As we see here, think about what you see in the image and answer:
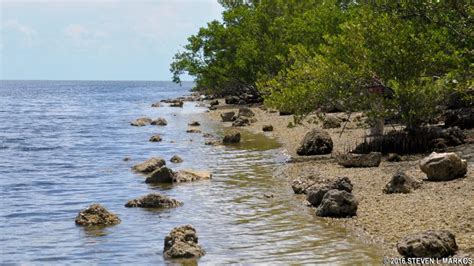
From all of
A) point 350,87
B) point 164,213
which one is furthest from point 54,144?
point 164,213

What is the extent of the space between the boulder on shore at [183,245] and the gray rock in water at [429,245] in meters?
3.85

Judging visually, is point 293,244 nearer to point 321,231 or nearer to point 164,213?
point 321,231

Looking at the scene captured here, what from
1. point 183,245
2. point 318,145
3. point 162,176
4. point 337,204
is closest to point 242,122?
point 318,145

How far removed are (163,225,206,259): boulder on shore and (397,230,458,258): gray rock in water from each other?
12.6ft

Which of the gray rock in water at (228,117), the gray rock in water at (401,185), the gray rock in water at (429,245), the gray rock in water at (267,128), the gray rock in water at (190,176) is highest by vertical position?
the gray rock in water at (228,117)

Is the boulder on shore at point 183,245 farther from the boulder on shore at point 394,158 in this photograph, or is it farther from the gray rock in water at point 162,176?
the boulder on shore at point 394,158

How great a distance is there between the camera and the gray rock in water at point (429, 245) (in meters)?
10.5

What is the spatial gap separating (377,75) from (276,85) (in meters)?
4.26

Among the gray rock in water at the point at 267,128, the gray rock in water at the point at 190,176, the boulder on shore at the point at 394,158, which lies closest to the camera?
the gray rock in water at the point at 190,176

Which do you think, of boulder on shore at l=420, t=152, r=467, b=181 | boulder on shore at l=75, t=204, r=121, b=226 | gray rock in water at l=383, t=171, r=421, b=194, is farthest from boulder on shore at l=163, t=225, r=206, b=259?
boulder on shore at l=420, t=152, r=467, b=181

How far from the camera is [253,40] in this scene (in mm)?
60750

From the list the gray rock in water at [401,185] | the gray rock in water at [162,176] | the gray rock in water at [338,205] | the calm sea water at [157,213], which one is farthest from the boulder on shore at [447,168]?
the gray rock in water at [162,176]

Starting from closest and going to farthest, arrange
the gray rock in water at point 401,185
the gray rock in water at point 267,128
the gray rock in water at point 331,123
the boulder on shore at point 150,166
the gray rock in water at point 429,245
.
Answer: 1. the gray rock in water at point 429,245
2. the gray rock in water at point 401,185
3. the boulder on shore at point 150,166
4. the gray rock in water at point 331,123
5. the gray rock in water at point 267,128

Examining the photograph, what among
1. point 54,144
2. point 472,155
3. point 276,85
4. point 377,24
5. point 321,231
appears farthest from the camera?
point 54,144
